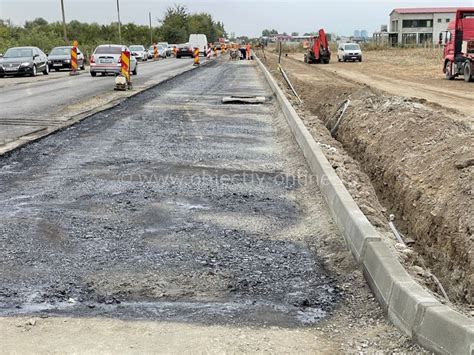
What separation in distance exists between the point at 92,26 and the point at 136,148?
89.0m

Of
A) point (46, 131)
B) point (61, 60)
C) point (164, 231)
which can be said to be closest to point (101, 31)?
point (61, 60)

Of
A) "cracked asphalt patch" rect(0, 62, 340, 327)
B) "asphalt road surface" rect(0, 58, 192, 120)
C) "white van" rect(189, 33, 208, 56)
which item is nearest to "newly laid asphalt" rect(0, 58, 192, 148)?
"asphalt road surface" rect(0, 58, 192, 120)

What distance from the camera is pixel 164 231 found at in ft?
19.2

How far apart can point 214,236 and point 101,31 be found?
93.0 metres

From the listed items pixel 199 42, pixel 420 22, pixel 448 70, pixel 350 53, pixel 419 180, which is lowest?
pixel 419 180

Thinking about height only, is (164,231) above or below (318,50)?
below

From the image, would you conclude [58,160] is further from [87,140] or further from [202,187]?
[202,187]

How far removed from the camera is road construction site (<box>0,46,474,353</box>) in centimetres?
392

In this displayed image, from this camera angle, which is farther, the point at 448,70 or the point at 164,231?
the point at 448,70

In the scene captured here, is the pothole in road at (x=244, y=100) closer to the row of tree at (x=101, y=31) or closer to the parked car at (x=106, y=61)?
the parked car at (x=106, y=61)

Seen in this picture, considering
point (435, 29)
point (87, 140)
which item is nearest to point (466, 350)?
point (87, 140)

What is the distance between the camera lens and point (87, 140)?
11.0 metres

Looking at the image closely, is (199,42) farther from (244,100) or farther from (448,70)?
(244,100)

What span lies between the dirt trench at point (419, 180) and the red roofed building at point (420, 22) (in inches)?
3743
